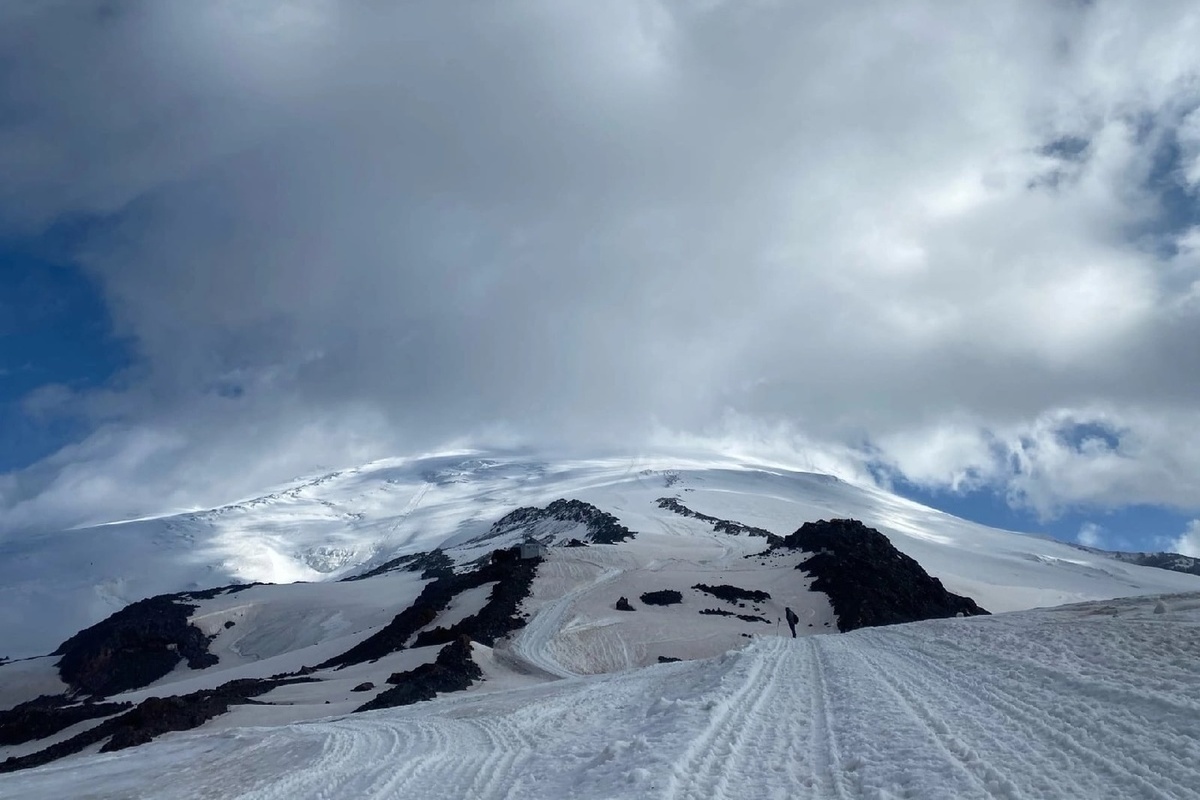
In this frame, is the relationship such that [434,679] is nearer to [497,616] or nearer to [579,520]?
[497,616]

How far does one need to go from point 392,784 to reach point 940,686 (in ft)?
30.1

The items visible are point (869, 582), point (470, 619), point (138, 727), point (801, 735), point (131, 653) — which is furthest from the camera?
point (131, 653)

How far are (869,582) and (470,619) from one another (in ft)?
80.3

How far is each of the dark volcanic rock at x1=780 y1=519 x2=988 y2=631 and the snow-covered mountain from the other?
0.22 metres

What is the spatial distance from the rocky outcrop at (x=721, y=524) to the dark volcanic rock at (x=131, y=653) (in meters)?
54.2

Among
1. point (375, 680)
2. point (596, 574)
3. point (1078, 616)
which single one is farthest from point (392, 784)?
point (596, 574)

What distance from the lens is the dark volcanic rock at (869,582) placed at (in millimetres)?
40562

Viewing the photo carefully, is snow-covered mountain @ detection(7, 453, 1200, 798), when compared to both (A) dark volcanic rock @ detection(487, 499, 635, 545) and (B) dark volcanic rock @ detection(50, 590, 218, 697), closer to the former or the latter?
(B) dark volcanic rock @ detection(50, 590, 218, 697)

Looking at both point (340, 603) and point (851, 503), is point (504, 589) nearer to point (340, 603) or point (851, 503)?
point (340, 603)

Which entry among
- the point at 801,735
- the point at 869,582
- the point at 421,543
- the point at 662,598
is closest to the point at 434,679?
the point at 801,735

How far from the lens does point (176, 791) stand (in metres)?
12.8

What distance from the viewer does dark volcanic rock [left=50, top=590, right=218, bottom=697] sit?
189 feet

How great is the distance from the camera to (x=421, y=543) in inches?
6033

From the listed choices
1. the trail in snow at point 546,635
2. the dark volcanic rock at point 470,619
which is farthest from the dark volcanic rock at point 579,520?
the trail in snow at point 546,635
